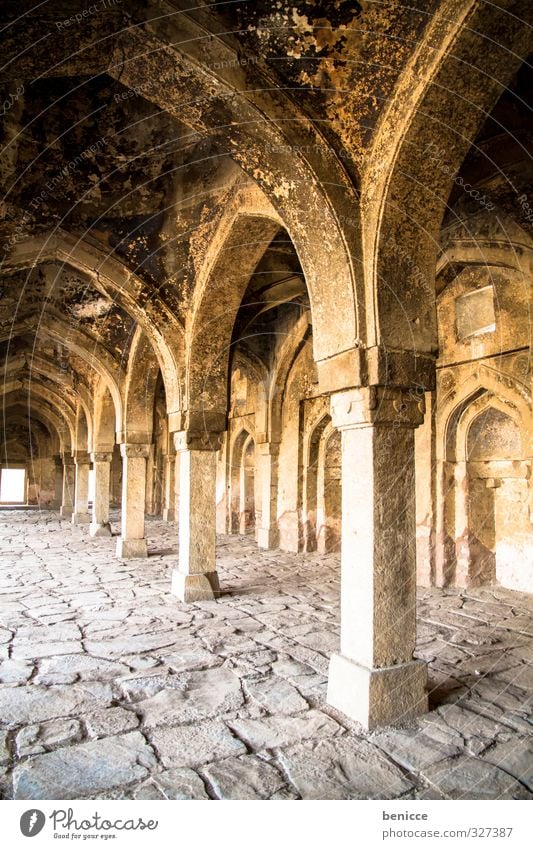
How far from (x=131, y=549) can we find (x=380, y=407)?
824 centimetres

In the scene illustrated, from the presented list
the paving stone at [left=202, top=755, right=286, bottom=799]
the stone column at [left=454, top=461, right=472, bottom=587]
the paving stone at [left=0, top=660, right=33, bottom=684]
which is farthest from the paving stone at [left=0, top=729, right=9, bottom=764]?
the stone column at [left=454, top=461, right=472, bottom=587]

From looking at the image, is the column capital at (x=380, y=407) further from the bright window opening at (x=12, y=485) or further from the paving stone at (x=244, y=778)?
the bright window opening at (x=12, y=485)

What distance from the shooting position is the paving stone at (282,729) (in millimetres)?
3369

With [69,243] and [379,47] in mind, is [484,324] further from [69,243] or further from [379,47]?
[69,243]

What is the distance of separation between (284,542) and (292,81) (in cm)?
992

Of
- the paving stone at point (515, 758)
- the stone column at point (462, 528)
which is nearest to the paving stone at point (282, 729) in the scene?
the paving stone at point (515, 758)

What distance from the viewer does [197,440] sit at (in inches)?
292

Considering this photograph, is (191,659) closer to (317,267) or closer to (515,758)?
(515,758)

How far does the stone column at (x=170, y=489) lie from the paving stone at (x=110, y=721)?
50.8 feet

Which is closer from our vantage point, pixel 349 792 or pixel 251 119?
pixel 349 792

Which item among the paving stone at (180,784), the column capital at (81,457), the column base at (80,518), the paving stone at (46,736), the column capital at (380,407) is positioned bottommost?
the column base at (80,518)

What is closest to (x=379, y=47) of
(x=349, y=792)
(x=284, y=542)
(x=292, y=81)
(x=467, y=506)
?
(x=292, y=81)

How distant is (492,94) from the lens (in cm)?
360

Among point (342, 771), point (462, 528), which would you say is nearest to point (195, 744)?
point (342, 771)
